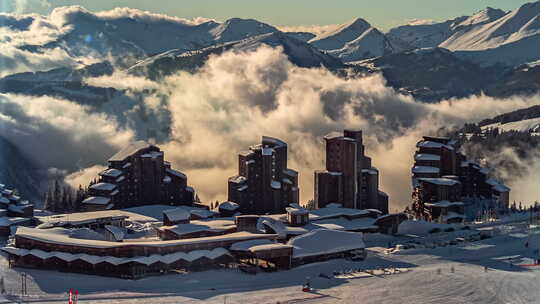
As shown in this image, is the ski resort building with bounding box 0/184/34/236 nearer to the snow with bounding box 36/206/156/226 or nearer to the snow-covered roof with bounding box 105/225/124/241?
the snow with bounding box 36/206/156/226

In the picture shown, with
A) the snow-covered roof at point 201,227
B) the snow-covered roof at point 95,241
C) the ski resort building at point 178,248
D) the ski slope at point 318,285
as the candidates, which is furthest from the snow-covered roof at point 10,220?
the snow-covered roof at point 201,227

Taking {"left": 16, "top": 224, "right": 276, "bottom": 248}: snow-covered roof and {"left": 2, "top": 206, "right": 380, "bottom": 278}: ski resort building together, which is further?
→ {"left": 16, "top": 224, "right": 276, "bottom": 248}: snow-covered roof

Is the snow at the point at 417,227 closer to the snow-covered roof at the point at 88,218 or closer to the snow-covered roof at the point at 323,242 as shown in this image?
the snow-covered roof at the point at 323,242

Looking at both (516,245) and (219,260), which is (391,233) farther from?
(219,260)

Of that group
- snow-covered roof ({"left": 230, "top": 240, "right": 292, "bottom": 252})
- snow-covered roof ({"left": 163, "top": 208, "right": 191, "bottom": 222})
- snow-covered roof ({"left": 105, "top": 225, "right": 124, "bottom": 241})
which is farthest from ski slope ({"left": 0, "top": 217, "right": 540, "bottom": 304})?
snow-covered roof ({"left": 163, "top": 208, "right": 191, "bottom": 222})

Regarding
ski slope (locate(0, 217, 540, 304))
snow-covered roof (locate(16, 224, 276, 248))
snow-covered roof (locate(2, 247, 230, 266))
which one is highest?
snow-covered roof (locate(16, 224, 276, 248))
